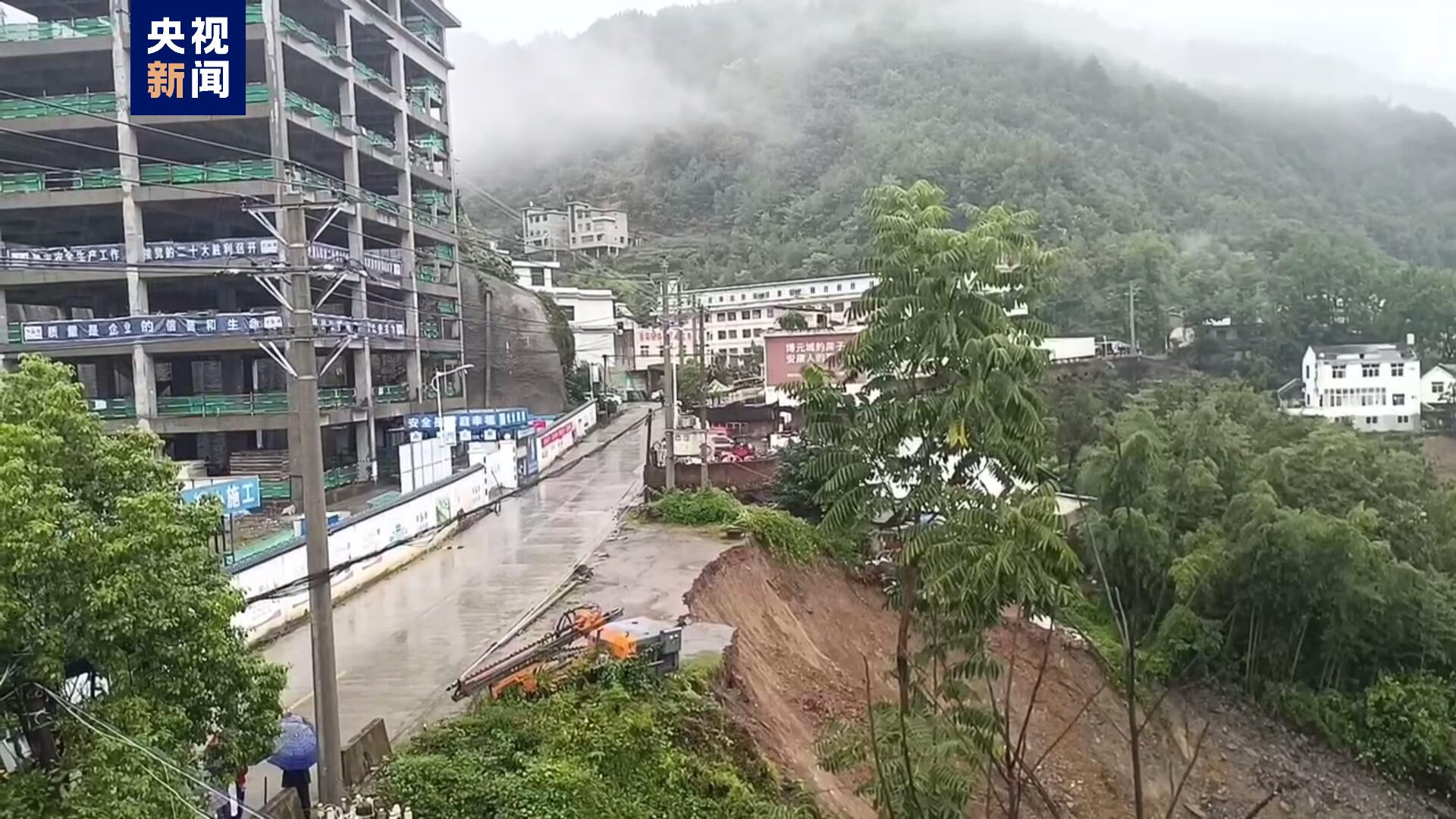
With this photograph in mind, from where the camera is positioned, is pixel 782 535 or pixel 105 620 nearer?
pixel 105 620

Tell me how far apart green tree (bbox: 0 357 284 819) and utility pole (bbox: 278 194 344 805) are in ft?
3.10

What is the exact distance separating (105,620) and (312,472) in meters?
2.25

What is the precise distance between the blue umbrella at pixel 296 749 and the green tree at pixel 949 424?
519 cm

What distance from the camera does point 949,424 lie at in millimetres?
11102

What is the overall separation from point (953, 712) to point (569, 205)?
8961 centimetres

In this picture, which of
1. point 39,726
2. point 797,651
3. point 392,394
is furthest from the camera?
point 392,394

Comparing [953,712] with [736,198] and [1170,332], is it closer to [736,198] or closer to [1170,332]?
[1170,332]

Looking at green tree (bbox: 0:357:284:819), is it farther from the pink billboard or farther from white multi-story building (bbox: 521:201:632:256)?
white multi-story building (bbox: 521:201:632:256)

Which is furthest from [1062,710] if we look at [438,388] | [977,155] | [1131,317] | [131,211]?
[977,155]

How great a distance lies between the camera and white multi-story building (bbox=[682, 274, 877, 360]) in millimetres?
65312

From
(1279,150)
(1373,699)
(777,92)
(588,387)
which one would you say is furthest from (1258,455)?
(777,92)

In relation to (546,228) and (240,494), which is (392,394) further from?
(546,228)

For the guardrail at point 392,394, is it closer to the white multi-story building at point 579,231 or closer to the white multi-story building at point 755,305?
the white multi-story building at point 755,305

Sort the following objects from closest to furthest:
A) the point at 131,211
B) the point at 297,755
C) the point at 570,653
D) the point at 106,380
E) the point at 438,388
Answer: the point at 297,755 → the point at 570,653 → the point at 131,211 → the point at 106,380 → the point at 438,388
